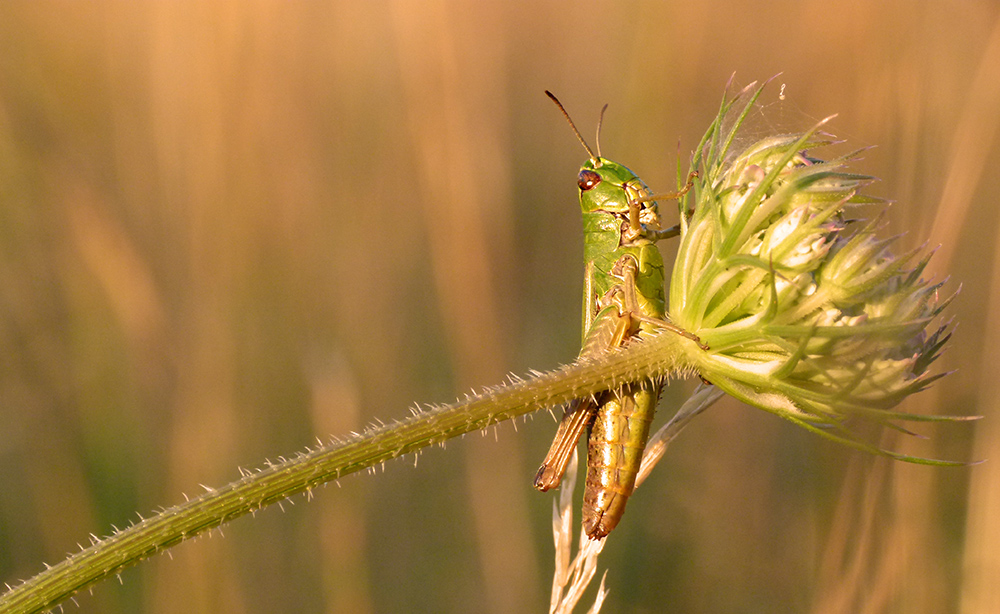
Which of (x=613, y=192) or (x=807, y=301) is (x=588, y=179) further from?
(x=807, y=301)

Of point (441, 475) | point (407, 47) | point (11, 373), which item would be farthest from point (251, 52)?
point (441, 475)

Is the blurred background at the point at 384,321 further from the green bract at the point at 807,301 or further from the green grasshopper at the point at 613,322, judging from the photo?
the green bract at the point at 807,301

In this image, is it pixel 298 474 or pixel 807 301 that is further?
pixel 807 301

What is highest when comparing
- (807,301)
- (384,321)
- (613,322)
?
(807,301)

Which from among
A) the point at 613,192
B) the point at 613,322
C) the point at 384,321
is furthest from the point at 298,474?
the point at 384,321

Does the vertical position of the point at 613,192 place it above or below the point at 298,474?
above

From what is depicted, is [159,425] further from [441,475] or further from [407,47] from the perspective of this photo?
[407,47]
